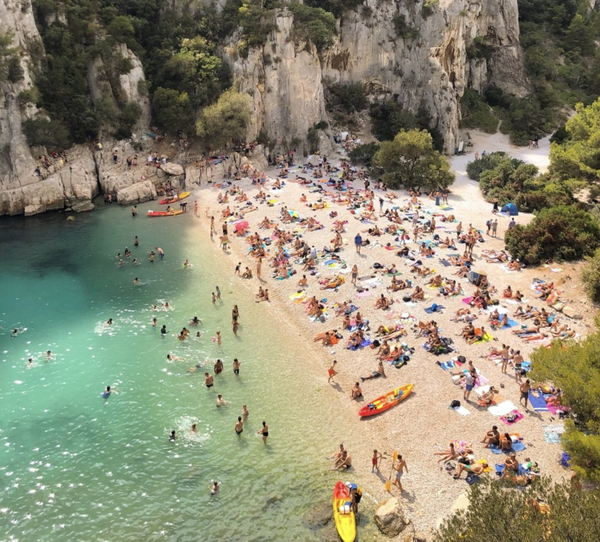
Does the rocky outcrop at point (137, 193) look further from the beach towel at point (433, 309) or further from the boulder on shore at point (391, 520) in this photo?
the boulder on shore at point (391, 520)

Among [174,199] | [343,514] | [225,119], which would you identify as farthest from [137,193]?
[343,514]

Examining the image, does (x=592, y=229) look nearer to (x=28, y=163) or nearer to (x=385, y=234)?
(x=385, y=234)

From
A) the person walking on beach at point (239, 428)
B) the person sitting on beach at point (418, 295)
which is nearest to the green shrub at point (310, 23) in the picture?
the person sitting on beach at point (418, 295)

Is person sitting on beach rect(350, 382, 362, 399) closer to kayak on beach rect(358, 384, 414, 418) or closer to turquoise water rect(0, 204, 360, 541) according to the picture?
kayak on beach rect(358, 384, 414, 418)

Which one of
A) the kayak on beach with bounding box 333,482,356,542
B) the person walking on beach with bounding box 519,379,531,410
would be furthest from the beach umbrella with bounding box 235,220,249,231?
the kayak on beach with bounding box 333,482,356,542

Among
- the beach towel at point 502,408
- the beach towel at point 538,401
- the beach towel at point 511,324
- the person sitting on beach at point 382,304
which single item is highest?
the beach towel at point 538,401
